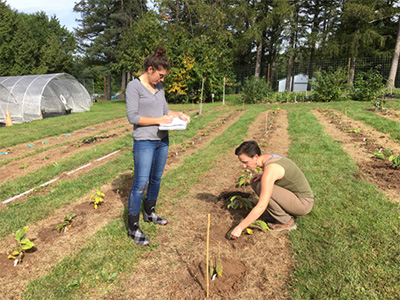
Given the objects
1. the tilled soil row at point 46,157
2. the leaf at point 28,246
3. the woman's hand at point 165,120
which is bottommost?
the tilled soil row at point 46,157

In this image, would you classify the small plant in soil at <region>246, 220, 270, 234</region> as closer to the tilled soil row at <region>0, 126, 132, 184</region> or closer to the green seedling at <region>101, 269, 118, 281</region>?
the green seedling at <region>101, 269, 118, 281</region>

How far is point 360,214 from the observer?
3.15 metres

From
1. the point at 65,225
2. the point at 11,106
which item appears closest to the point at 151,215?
the point at 65,225

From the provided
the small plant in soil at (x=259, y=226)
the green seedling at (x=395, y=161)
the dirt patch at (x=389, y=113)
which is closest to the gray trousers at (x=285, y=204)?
the small plant in soil at (x=259, y=226)

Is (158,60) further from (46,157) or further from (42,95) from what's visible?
(42,95)

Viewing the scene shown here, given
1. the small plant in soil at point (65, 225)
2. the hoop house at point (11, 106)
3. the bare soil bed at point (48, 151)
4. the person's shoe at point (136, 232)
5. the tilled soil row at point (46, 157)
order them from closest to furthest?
the person's shoe at point (136, 232) < the small plant in soil at point (65, 225) < the tilled soil row at point (46, 157) < the bare soil bed at point (48, 151) < the hoop house at point (11, 106)

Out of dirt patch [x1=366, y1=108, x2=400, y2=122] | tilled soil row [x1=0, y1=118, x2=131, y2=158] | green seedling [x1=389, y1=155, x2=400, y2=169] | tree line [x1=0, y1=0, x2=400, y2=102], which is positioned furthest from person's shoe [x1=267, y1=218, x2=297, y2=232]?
tree line [x1=0, y1=0, x2=400, y2=102]

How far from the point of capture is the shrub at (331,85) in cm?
1371

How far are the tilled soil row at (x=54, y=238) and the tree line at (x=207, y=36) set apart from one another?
34.5ft

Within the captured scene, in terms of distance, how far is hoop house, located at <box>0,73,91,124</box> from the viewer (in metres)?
13.4

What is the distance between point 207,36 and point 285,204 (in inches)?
779

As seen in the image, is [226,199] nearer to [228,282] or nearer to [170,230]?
[170,230]

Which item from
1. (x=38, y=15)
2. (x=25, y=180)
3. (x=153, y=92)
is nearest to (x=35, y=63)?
(x=38, y=15)

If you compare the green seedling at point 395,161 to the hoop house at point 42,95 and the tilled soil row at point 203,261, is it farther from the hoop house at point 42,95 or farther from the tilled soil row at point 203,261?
the hoop house at point 42,95
